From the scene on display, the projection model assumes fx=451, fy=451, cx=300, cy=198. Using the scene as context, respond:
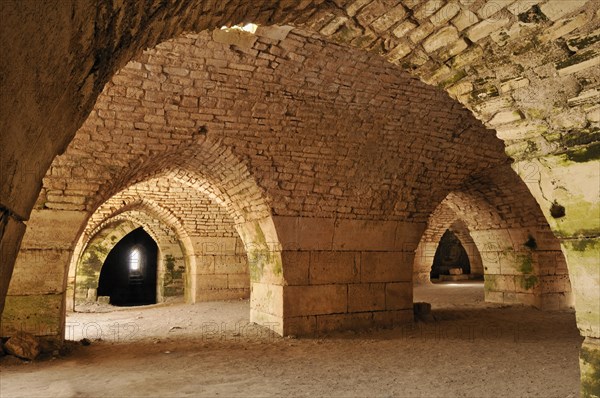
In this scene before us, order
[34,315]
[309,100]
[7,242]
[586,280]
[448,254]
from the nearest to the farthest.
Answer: [7,242] < [586,280] < [34,315] < [309,100] < [448,254]

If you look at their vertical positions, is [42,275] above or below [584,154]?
below

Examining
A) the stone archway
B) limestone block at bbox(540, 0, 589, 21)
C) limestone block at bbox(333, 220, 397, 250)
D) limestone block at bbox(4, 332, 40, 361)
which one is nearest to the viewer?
limestone block at bbox(540, 0, 589, 21)

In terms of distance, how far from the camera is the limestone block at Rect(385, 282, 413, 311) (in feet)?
25.2

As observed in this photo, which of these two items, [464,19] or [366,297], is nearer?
[464,19]

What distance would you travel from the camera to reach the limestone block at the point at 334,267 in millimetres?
7102

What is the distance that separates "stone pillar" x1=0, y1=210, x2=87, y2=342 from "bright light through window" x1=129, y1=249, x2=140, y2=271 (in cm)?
1736

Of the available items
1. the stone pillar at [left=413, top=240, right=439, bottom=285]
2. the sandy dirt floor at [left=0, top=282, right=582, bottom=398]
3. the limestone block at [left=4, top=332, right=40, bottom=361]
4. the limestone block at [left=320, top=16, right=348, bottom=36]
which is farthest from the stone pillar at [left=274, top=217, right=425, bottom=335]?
the stone pillar at [left=413, top=240, right=439, bottom=285]

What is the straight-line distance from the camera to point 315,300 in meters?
7.06

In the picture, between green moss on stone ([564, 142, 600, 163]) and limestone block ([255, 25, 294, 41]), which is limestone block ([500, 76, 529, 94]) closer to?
green moss on stone ([564, 142, 600, 163])

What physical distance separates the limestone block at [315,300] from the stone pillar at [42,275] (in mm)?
3090

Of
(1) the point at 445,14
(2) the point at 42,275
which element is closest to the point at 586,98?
(1) the point at 445,14

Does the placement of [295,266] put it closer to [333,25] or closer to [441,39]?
[333,25]

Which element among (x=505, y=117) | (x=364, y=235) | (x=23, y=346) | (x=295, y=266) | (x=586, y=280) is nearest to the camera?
(x=586, y=280)

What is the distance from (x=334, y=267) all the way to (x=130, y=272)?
1791 centimetres
